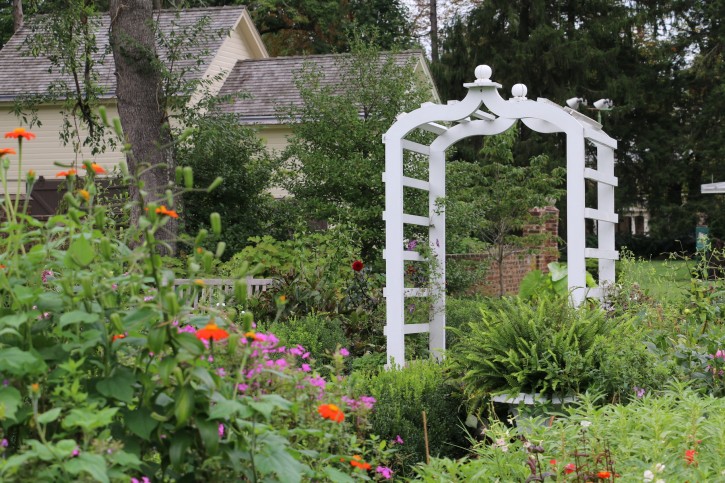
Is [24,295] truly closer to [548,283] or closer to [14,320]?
[14,320]

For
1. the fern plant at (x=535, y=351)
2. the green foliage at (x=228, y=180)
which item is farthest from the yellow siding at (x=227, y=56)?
the fern plant at (x=535, y=351)

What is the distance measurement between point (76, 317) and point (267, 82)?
2031cm

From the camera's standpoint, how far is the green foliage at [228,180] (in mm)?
13445

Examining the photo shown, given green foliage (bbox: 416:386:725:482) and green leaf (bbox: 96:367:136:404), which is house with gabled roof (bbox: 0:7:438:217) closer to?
green foliage (bbox: 416:386:725:482)

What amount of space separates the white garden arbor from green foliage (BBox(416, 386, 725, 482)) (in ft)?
8.02

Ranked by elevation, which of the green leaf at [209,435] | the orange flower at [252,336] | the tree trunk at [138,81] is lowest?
the green leaf at [209,435]

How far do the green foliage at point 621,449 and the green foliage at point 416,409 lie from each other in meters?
1.31

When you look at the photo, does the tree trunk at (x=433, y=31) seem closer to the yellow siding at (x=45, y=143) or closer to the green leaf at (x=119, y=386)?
the yellow siding at (x=45, y=143)

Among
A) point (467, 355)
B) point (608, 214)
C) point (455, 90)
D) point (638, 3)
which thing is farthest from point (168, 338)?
point (638, 3)

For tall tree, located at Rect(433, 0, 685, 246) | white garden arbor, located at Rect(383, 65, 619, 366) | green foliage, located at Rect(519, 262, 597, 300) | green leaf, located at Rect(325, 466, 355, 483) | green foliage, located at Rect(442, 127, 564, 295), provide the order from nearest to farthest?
green leaf, located at Rect(325, 466, 355, 483)
white garden arbor, located at Rect(383, 65, 619, 366)
green foliage, located at Rect(519, 262, 597, 300)
green foliage, located at Rect(442, 127, 564, 295)
tall tree, located at Rect(433, 0, 685, 246)

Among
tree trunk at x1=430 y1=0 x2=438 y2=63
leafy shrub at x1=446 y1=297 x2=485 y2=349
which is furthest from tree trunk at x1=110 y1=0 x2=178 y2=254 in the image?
tree trunk at x1=430 y1=0 x2=438 y2=63

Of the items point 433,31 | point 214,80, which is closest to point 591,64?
point 433,31

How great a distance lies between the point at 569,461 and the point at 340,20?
27.9 metres

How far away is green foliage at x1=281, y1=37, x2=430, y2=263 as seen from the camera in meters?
11.3
